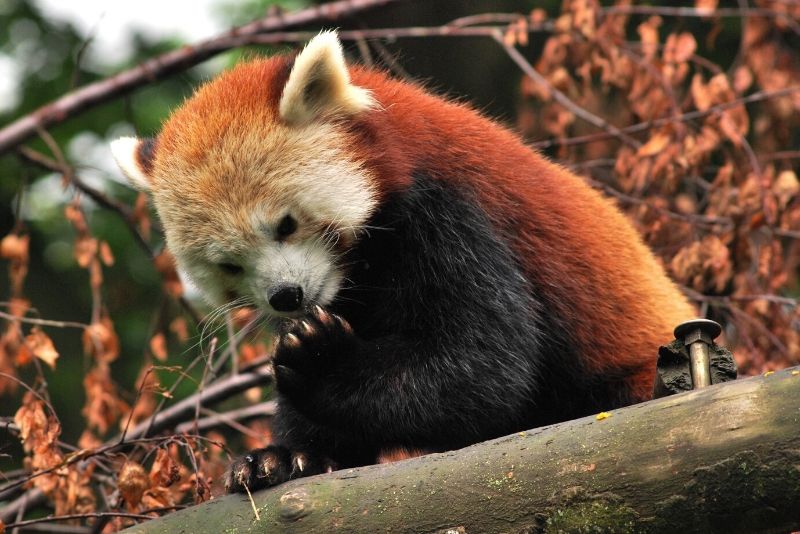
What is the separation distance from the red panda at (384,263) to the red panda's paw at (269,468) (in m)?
0.01

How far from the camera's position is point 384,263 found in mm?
4215

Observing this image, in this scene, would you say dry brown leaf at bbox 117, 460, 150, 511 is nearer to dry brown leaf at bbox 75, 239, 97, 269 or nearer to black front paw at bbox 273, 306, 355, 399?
black front paw at bbox 273, 306, 355, 399

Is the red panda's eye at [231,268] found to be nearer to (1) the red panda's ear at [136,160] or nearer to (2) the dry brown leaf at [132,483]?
(1) the red panda's ear at [136,160]

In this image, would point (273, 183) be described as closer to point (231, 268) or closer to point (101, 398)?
point (231, 268)

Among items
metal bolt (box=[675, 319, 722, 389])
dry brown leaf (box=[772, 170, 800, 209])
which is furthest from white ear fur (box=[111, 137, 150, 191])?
dry brown leaf (box=[772, 170, 800, 209])

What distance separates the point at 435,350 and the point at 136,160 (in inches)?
64.6

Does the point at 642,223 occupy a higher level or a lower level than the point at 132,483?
higher

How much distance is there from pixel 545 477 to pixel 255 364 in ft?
11.0

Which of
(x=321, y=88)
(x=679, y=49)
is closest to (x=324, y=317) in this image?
(x=321, y=88)

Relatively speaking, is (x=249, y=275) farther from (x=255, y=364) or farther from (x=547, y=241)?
(x=255, y=364)

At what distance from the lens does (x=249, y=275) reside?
4.10 m

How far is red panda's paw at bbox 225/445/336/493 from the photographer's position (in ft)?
11.6

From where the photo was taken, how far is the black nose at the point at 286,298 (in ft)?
12.9

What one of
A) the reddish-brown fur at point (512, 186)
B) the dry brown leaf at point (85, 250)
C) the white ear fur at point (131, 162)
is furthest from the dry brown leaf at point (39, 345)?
the reddish-brown fur at point (512, 186)
